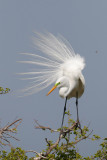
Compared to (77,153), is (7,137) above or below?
above

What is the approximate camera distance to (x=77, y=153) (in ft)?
18.5

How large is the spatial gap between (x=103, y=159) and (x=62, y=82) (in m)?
1.84

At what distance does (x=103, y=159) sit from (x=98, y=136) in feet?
1.47

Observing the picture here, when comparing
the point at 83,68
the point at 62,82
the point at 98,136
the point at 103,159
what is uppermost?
the point at 83,68

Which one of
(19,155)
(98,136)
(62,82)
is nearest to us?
(19,155)

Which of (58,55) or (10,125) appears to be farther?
(58,55)

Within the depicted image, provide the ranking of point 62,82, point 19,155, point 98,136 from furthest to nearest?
1. point 62,82
2. point 98,136
3. point 19,155

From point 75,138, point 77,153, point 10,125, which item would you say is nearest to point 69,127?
point 75,138

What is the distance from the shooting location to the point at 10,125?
5730mm

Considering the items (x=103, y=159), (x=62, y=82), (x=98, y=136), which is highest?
(x=62, y=82)

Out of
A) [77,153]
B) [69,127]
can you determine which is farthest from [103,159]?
[69,127]

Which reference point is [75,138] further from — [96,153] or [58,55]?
[58,55]

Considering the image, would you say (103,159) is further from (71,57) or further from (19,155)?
(71,57)

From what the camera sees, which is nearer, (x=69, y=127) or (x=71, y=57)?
(x=69, y=127)
